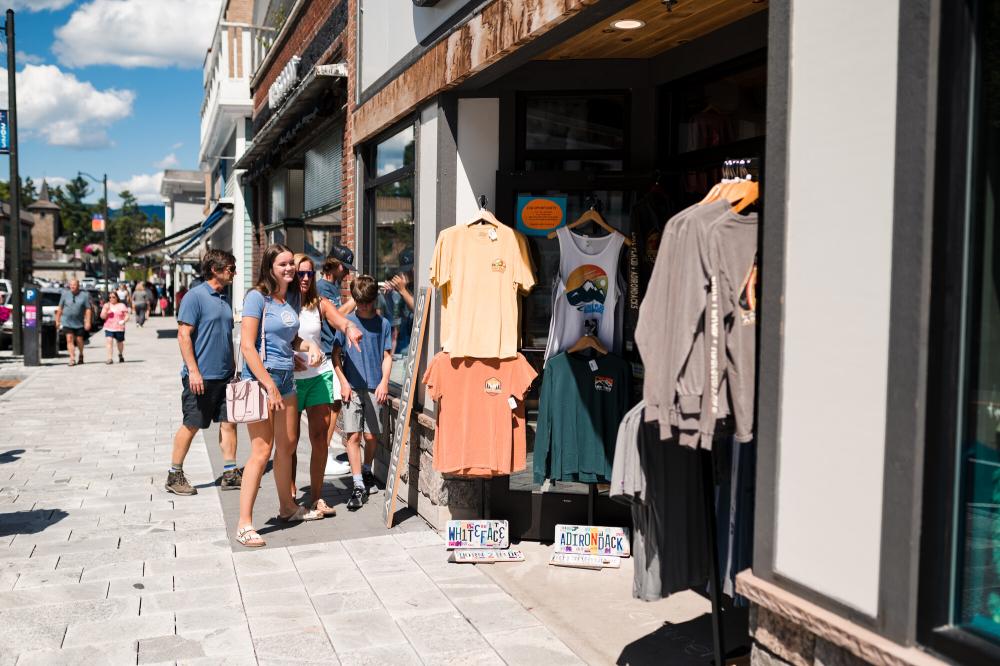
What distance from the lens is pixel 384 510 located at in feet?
22.4

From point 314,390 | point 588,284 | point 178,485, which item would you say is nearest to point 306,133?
point 178,485

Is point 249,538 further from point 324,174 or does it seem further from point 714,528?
point 324,174

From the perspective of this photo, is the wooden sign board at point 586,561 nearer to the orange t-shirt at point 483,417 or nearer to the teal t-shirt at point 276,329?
the orange t-shirt at point 483,417

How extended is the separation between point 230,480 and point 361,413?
1422 millimetres

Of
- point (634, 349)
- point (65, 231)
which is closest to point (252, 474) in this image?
point (634, 349)

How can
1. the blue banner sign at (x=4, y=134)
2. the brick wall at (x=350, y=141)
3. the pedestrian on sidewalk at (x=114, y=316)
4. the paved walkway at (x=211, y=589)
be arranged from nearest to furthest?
the paved walkway at (x=211, y=589) < the brick wall at (x=350, y=141) < the pedestrian on sidewalk at (x=114, y=316) < the blue banner sign at (x=4, y=134)

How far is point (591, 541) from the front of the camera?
5.73m

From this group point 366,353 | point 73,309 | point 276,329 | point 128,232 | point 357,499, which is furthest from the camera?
point 128,232

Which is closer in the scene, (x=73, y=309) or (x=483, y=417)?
(x=483, y=417)

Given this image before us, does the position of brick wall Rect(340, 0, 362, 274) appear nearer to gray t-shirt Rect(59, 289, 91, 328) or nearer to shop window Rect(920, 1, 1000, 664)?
shop window Rect(920, 1, 1000, 664)

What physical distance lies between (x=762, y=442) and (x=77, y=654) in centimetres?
324

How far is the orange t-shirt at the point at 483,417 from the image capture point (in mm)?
5934

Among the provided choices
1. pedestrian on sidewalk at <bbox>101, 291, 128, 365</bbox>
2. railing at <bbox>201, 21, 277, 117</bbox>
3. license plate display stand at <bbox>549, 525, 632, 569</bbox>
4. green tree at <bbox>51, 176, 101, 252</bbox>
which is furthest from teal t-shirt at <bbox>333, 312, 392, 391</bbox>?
green tree at <bbox>51, 176, 101, 252</bbox>

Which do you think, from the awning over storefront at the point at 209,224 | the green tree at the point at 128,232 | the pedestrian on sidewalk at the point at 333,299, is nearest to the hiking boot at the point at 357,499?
the pedestrian on sidewalk at the point at 333,299
